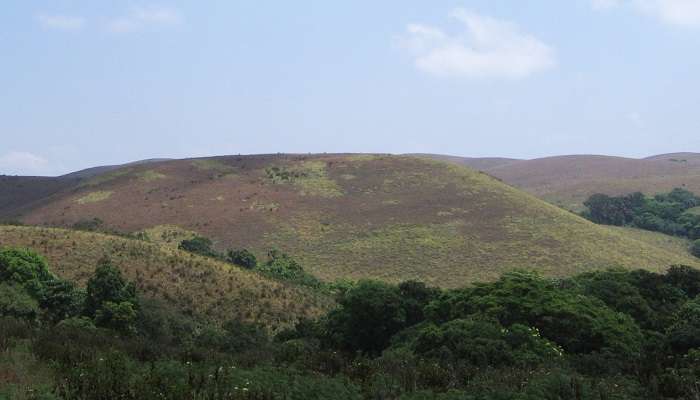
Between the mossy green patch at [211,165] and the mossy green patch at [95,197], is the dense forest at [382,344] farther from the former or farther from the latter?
the mossy green patch at [211,165]

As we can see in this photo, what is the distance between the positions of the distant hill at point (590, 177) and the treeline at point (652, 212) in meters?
5.58

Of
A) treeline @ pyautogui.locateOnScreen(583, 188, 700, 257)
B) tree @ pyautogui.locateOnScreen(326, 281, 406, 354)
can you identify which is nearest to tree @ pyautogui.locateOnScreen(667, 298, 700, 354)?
tree @ pyautogui.locateOnScreen(326, 281, 406, 354)

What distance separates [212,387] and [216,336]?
15068 mm

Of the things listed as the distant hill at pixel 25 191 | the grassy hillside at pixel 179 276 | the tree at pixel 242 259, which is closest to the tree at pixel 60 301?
the grassy hillside at pixel 179 276

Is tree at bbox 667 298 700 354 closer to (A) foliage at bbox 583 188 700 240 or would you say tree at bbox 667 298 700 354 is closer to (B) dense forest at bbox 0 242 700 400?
(B) dense forest at bbox 0 242 700 400

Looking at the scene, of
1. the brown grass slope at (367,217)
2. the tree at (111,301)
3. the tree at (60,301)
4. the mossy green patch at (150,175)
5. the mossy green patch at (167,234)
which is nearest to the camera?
the tree at (111,301)

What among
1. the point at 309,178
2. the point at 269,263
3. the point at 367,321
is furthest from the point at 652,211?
the point at 367,321

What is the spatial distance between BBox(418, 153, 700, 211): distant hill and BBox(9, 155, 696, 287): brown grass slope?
37.4 meters

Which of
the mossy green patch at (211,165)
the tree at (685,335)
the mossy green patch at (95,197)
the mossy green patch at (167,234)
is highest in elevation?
the mossy green patch at (211,165)

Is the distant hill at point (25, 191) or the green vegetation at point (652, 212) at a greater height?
the distant hill at point (25, 191)

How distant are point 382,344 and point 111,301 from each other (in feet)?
42.7

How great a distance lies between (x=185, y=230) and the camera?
227ft

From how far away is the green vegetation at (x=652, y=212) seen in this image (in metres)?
92.8

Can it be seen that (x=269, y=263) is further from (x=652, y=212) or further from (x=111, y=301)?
(x=652, y=212)
